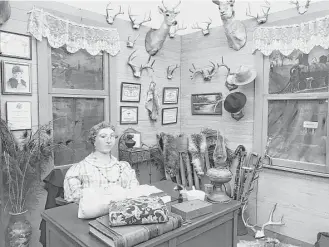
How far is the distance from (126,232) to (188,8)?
11.9 ft

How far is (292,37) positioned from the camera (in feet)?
10.5

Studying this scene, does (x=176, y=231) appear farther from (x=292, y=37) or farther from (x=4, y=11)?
(x=292, y=37)

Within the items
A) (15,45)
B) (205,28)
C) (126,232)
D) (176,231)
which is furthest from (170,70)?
(126,232)

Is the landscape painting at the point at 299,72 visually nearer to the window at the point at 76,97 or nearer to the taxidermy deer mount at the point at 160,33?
the taxidermy deer mount at the point at 160,33

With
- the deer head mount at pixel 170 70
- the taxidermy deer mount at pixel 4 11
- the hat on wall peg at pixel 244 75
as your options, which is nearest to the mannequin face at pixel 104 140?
the taxidermy deer mount at pixel 4 11

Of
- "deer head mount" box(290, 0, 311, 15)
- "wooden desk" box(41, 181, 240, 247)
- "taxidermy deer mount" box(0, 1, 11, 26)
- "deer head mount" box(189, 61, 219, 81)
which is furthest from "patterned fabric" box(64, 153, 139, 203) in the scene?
"deer head mount" box(290, 0, 311, 15)

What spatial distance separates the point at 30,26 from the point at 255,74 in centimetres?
267

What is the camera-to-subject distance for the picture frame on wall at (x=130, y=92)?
A: 3793 millimetres

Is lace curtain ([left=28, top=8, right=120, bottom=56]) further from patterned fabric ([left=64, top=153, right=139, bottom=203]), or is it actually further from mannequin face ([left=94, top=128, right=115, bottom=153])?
patterned fabric ([left=64, top=153, right=139, bottom=203])

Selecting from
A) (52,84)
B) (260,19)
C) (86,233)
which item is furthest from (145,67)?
(86,233)

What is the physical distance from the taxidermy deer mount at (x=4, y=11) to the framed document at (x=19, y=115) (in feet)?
2.64

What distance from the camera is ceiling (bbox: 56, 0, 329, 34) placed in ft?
11.3

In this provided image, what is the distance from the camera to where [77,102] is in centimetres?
336

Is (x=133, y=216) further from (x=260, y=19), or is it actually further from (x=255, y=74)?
(x=260, y=19)
